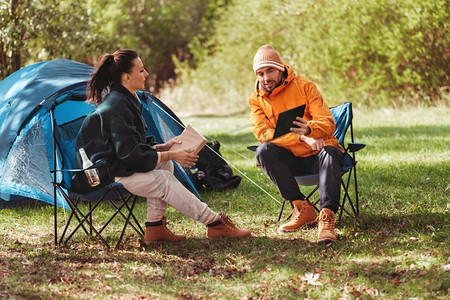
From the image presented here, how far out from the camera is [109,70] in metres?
4.27

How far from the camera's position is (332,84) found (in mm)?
12711

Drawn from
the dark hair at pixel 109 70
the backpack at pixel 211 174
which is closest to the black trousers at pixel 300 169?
the dark hair at pixel 109 70

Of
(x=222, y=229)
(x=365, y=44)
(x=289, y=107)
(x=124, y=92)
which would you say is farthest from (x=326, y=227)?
(x=365, y=44)

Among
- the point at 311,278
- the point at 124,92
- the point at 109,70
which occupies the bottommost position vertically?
the point at 311,278

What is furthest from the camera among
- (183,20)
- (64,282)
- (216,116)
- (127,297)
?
(183,20)

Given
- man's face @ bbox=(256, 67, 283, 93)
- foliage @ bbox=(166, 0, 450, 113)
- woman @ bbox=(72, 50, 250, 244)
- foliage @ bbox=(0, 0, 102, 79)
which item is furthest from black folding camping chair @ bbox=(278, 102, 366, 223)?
foliage @ bbox=(166, 0, 450, 113)

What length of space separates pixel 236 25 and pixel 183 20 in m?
6.36

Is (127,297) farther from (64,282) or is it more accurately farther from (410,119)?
(410,119)

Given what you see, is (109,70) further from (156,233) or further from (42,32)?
(42,32)

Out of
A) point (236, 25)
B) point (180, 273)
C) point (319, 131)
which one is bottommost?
point (180, 273)

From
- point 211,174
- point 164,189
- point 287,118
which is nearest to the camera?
point 164,189

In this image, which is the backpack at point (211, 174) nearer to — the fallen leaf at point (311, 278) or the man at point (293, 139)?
the man at point (293, 139)

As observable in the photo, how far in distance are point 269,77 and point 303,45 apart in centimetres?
891

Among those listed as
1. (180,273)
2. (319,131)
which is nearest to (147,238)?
(180,273)
